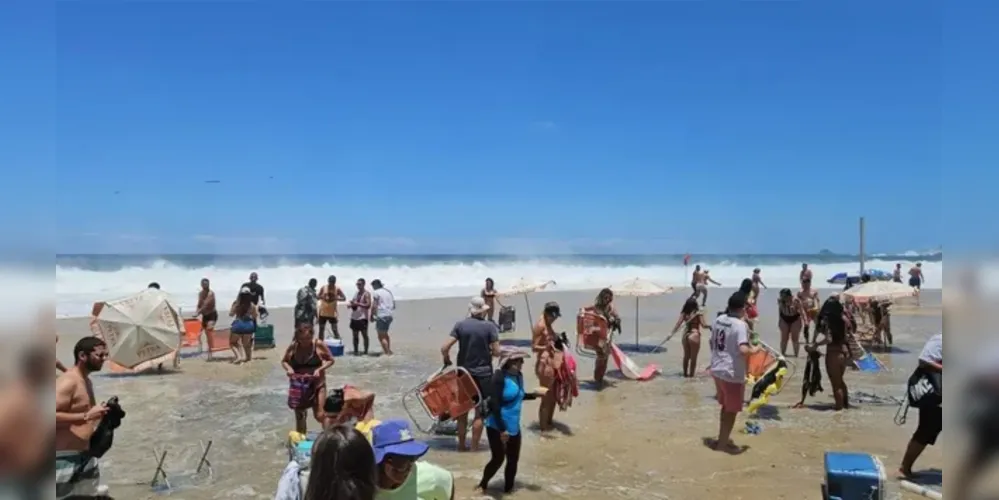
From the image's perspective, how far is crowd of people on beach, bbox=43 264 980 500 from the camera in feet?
11.3

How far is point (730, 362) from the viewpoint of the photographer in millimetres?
7996

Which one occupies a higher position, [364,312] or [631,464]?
[364,312]

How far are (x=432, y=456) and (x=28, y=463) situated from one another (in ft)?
20.3

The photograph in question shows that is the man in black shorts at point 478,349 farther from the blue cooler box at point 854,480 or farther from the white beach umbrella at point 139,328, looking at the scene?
the white beach umbrella at point 139,328

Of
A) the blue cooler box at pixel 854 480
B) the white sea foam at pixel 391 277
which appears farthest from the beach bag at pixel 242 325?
the white sea foam at pixel 391 277

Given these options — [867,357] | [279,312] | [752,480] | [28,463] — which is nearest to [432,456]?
[752,480]

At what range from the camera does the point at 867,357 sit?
13266 millimetres

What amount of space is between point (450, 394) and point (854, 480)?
14.7ft

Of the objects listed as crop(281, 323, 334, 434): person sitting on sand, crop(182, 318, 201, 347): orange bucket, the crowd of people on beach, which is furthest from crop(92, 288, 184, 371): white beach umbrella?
crop(281, 323, 334, 434): person sitting on sand

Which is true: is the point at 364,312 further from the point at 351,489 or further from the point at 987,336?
the point at 987,336

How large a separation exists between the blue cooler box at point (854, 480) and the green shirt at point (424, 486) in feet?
8.23

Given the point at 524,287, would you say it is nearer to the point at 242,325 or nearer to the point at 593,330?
the point at 593,330

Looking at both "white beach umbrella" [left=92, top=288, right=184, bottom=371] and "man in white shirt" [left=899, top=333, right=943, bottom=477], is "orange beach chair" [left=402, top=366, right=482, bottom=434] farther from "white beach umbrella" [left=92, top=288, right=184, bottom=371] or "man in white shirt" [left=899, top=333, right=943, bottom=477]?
"white beach umbrella" [left=92, top=288, right=184, bottom=371]

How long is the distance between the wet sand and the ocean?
59.7 feet
